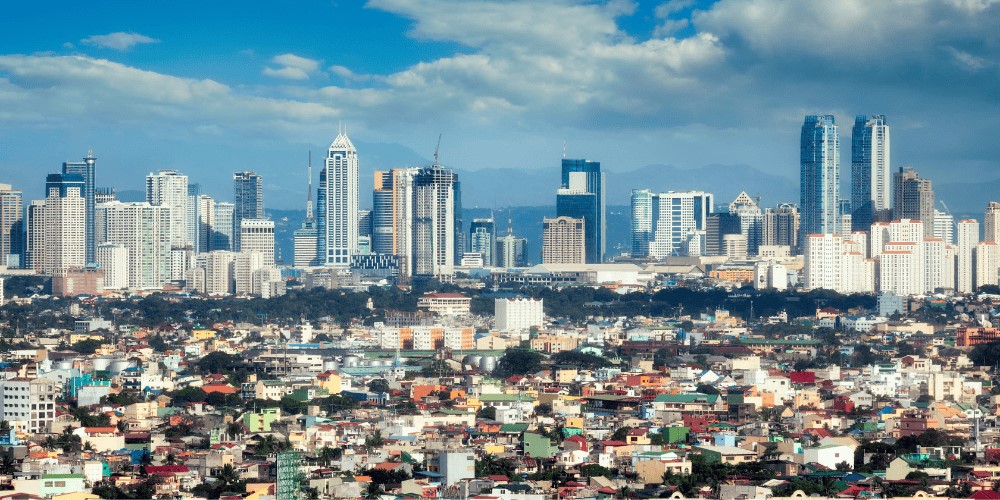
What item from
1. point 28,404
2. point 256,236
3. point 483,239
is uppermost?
point 483,239

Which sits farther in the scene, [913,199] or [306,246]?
[306,246]

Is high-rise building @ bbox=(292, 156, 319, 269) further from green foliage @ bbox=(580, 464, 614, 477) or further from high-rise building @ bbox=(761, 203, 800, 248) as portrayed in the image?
green foliage @ bbox=(580, 464, 614, 477)

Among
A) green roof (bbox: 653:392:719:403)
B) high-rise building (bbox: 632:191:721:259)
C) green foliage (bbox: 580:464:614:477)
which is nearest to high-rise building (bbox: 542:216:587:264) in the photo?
high-rise building (bbox: 632:191:721:259)

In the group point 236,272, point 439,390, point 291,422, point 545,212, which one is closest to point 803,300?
point 236,272

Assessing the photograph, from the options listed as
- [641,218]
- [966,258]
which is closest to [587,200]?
[641,218]

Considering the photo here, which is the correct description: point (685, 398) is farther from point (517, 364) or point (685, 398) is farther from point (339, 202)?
point (339, 202)

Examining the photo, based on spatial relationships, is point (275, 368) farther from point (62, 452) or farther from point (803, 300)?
point (803, 300)
